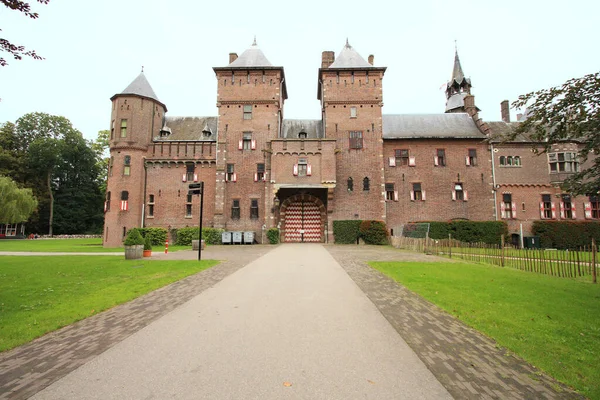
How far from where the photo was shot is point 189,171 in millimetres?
30578

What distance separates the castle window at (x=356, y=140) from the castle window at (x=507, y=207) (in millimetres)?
14244

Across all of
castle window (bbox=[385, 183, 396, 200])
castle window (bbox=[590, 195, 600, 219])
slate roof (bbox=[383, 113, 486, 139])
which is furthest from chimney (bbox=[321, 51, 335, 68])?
castle window (bbox=[590, 195, 600, 219])

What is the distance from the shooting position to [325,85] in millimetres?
29984

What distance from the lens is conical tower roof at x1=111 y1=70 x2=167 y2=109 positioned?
30016 millimetres

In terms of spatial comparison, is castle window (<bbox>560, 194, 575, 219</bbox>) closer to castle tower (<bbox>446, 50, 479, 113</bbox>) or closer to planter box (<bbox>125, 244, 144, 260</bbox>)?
castle tower (<bbox>446, 50, 479, 113</bbox>)

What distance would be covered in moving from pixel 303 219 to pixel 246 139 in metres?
9.11

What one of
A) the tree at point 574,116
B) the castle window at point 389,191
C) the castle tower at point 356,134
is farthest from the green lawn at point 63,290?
the castle window at point 389,191

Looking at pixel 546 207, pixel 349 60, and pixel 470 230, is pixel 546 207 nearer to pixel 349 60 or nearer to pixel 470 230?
pixel 470 230

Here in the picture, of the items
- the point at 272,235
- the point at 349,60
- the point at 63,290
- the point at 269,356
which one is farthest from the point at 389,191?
the point at 269,356

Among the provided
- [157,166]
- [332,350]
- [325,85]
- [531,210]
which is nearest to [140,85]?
[157,166]

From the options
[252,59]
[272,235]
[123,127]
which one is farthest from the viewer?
[252,59]

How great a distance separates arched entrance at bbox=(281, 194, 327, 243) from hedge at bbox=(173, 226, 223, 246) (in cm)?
605

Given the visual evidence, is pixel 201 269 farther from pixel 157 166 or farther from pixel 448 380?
pixel 157 166

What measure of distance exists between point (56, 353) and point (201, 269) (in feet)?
24.5
